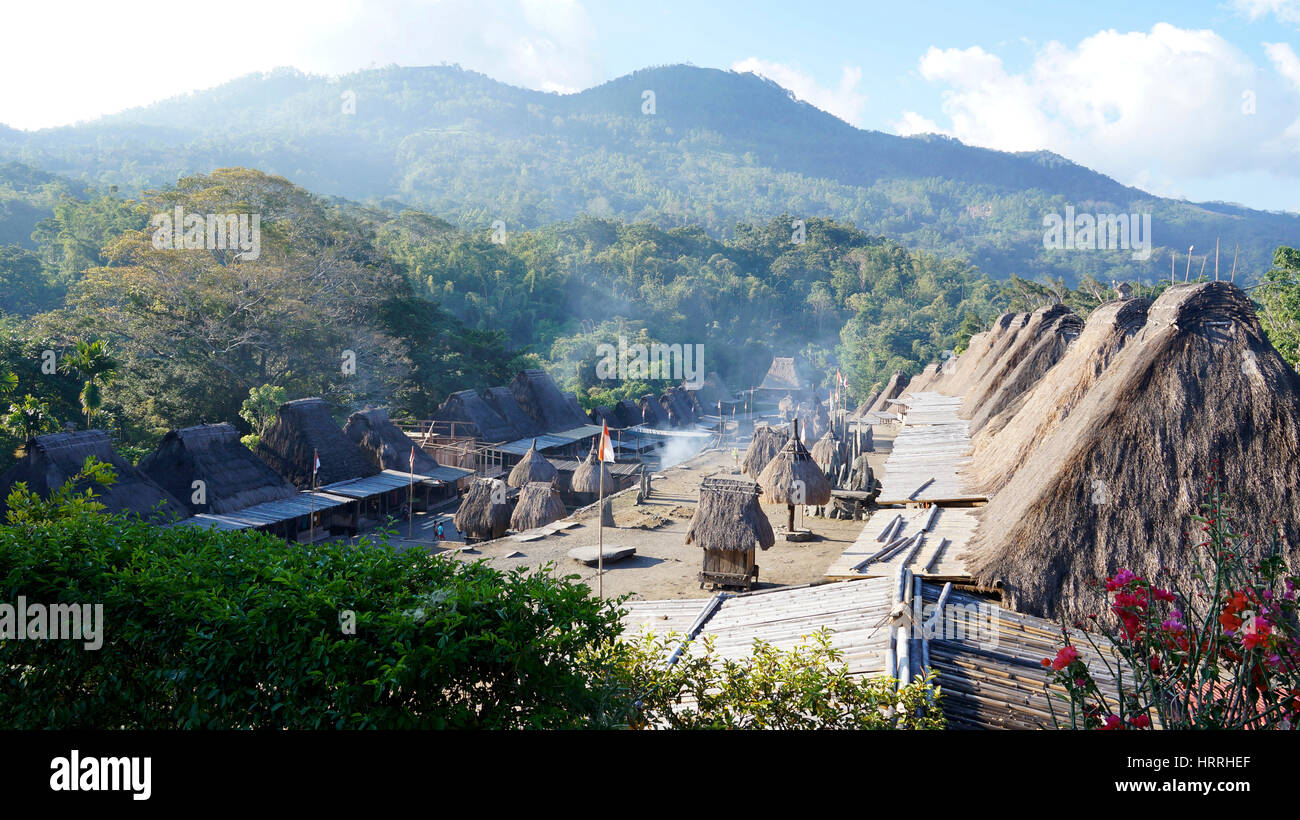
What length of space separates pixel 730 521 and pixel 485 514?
25.3 feet

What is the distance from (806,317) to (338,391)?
50.9 m

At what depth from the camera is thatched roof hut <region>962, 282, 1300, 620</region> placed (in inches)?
247

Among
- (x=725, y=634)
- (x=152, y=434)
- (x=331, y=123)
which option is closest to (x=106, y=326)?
(x=152, y=434)

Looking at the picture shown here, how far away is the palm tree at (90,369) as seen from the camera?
1750cm

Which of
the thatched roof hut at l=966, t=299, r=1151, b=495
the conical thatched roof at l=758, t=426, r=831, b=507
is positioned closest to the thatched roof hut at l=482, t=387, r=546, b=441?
the conical thatched roof at l=758, t=426, r=831, b=507

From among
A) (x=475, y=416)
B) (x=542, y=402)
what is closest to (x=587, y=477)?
(x=475, y=416)

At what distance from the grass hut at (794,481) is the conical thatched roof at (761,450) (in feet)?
14.4

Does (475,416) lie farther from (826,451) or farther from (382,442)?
(826,451)

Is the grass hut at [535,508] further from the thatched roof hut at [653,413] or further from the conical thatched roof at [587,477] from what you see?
the thatched roof hut at [653,413]

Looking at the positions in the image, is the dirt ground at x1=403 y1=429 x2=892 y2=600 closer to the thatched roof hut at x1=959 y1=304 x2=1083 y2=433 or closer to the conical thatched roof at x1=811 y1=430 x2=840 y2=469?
the conical thatched roof at x1=811 y1=430 x2=840 y2=469

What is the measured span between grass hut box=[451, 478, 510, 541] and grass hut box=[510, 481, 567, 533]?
0.32 metres

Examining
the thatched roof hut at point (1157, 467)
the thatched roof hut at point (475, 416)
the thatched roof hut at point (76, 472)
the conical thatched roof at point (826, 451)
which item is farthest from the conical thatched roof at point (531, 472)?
the thatched roof hut at point (1157, 467)

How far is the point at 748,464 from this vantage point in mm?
22266
